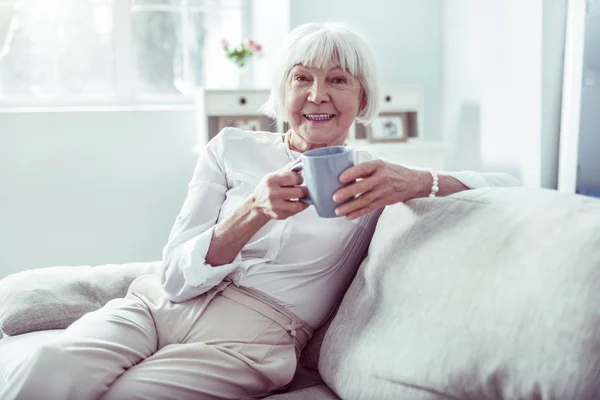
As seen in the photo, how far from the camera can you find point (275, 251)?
1.46 meters

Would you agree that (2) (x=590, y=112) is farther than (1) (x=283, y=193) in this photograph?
Yes

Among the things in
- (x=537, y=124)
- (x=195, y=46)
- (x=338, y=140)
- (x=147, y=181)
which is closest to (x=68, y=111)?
(x=147, y=181)

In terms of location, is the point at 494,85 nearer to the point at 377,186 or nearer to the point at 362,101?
the point at 362,101

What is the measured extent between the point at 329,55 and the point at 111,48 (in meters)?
2.92

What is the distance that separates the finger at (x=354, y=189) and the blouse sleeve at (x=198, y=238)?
339 millimetres

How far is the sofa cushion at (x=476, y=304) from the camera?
3.03 feet

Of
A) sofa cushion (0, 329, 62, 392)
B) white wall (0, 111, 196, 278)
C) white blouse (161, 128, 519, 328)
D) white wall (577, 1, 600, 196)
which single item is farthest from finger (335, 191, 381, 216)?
white wall (0, 111, 196, 278)

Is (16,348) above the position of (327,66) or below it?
below

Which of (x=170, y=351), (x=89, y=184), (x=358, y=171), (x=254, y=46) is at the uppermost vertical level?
(x=254, y=46)

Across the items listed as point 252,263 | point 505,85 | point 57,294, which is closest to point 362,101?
point 252,263

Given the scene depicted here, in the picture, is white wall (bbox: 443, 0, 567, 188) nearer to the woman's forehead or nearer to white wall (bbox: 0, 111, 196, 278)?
white wall (bbox: 0, 111, 196, 278)

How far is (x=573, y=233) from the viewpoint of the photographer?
3.31 feet

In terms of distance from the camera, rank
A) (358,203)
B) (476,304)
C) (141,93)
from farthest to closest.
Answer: (141,93) → (358,203) → (476,304)

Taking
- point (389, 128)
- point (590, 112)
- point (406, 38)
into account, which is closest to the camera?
point (590, 112)
